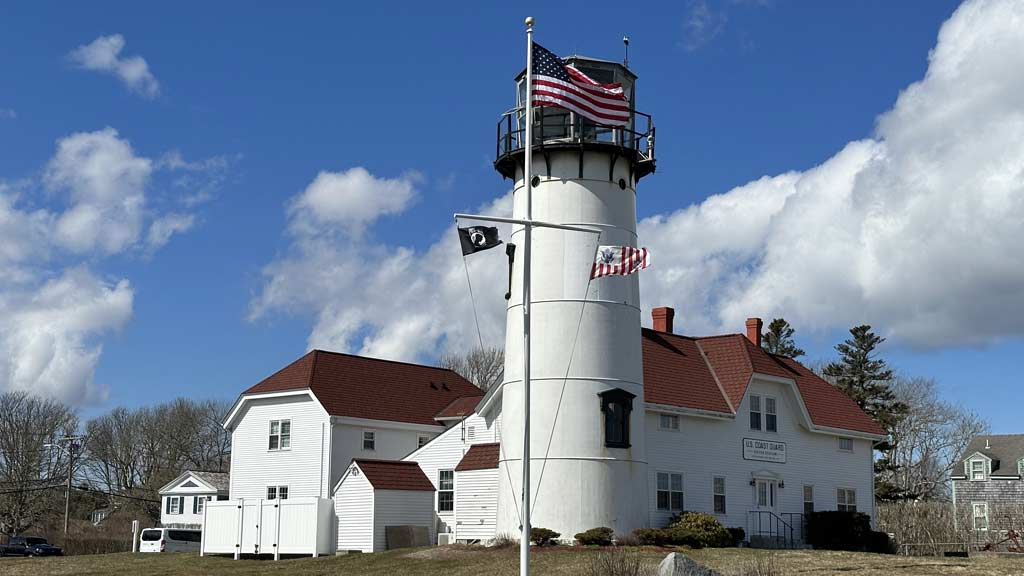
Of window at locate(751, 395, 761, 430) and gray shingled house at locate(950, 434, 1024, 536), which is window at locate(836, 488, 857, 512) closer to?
window at locate(751, 395, 761, 430)

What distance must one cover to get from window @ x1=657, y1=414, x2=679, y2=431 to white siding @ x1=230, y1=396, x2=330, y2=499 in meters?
12.6

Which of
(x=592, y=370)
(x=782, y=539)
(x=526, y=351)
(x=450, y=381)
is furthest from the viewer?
(x=450, y=381)

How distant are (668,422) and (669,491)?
217cm

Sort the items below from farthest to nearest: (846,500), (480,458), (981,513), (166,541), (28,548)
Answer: (981,513) < (28,548) < (166,541) < (846,500) < (480,458)

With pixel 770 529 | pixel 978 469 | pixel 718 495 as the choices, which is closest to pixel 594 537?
pixel 718 495

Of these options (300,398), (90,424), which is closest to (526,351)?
(300,398)

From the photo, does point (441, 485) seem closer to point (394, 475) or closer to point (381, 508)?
point (394, 475)

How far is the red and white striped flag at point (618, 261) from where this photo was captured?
25.0 meters

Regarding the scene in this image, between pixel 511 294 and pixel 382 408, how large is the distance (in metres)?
13.3

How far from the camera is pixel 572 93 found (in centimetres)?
2575

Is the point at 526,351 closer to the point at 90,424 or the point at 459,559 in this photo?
the point at 459,559

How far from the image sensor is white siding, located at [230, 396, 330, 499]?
42.2 metres

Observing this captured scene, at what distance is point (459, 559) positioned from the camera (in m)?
29.4

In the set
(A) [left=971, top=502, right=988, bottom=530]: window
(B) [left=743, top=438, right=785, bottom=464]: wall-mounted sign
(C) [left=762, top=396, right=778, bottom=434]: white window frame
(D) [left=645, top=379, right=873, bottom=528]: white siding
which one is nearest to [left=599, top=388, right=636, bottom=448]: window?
(D) [left=645, top=379, right=873, bottom=528]: white siding
